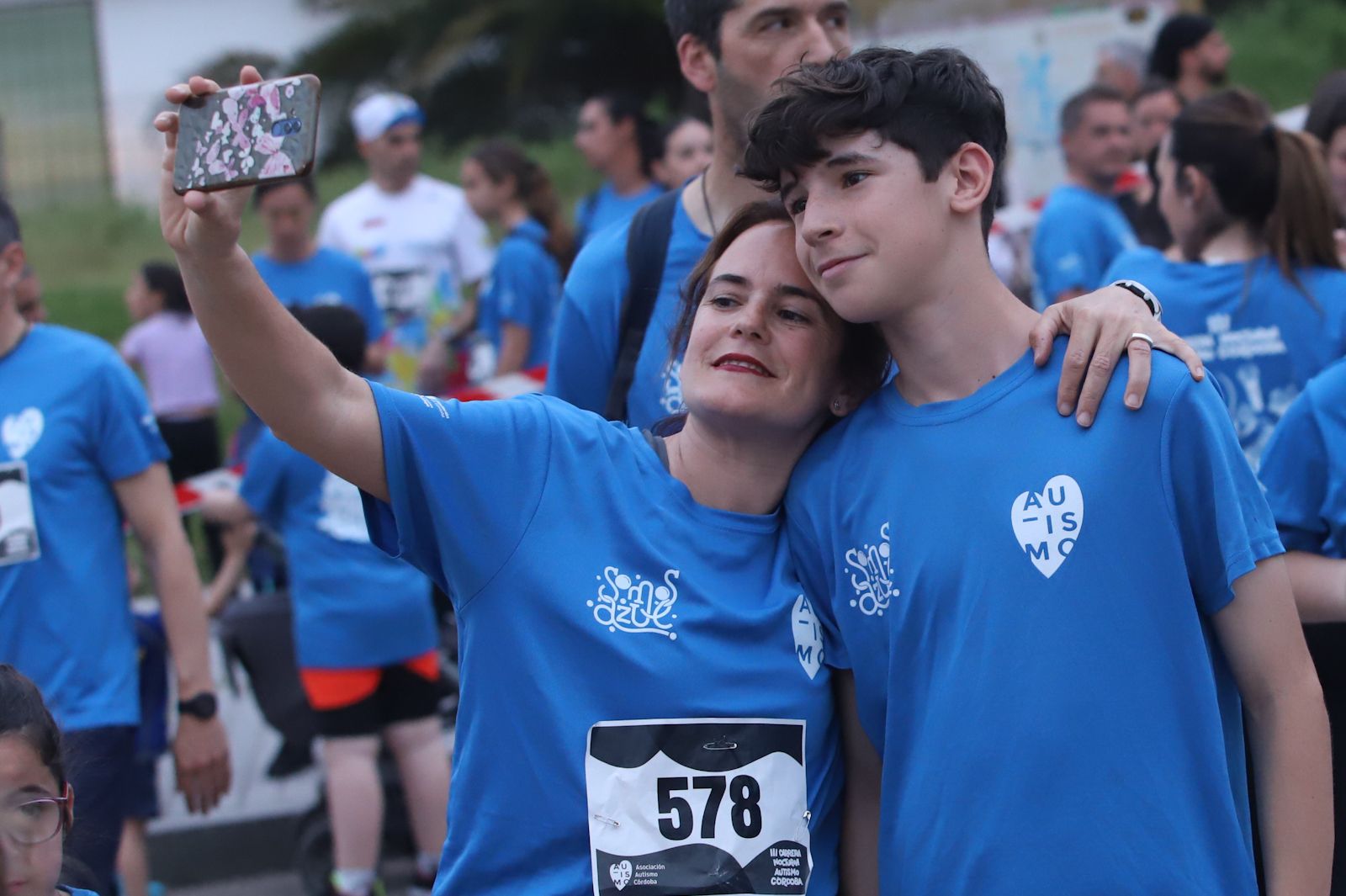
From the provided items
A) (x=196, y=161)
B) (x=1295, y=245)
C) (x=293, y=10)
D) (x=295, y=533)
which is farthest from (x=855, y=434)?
(x=293, y=10)

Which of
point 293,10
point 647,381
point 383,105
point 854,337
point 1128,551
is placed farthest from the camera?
point 293,10

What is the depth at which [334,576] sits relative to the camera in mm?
5445

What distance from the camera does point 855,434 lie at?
2631 millimetres

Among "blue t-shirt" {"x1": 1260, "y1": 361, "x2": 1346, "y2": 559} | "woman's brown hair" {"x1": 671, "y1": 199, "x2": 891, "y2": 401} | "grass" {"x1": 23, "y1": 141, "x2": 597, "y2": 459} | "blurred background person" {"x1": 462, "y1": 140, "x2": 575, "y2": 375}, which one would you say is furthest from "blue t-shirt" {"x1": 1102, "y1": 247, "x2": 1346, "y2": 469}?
"grass" {"x1": 23, "y1": 141, "x2": 597, "y2": 459}

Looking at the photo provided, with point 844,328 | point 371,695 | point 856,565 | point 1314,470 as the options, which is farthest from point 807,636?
point 371,695

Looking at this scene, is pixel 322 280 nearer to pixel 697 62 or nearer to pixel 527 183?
pixel 527 183

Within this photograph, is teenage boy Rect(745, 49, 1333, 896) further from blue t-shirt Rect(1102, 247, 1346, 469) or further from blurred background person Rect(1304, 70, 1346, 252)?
blurred background person Rect(1304, 70, 1346, 252)

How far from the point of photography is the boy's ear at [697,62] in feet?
Answer: 11.6

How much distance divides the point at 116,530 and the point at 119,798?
0.70 m

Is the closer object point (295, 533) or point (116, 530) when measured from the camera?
point (116, 530)

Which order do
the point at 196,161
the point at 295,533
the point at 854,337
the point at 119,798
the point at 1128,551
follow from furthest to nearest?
1. the point at 295,533
2. the point at 119,798
3. the point at 854,337
4. the point at 1128,551
5. the point at 196,161

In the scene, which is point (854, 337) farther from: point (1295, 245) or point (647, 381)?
point (1295, 245)

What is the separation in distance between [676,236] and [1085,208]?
3924mm

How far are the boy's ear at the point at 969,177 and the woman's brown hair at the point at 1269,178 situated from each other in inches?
76.0
